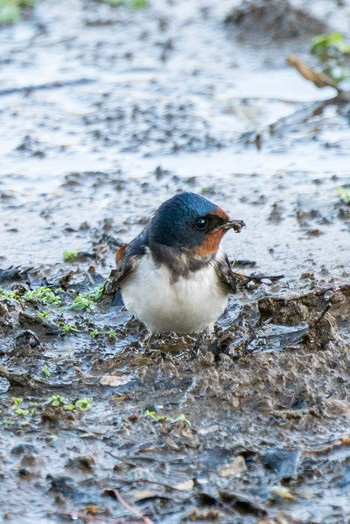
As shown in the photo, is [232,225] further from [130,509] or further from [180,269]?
[130,509]

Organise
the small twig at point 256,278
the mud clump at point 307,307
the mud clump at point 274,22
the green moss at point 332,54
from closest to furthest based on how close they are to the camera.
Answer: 1. the mud clump at point 307,307
2. the small twig at point 256,278
3. the green moss at point 332,54
4. the mud clump at point 274,22

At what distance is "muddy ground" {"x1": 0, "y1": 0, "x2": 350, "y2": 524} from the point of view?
3678mm

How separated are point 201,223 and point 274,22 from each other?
723cm

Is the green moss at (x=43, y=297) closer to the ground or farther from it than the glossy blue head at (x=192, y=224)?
closer to the ground

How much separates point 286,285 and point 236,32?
6464mm

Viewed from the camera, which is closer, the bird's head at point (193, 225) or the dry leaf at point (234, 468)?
the dry leaf at point (234, 468)

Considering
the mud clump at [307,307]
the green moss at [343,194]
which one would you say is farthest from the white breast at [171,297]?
the green moss at [343,194]

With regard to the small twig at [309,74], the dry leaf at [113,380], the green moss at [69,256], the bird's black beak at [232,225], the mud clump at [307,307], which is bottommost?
the small twig at [309,74]

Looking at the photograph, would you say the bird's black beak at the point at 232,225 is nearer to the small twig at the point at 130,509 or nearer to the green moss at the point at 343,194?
the small twig at the point at 130,509

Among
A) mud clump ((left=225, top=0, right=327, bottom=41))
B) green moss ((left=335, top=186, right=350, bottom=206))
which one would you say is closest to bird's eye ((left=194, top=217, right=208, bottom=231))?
green moss ((left=335, top=186, right=350, bottom=206))

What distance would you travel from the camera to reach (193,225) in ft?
14.9

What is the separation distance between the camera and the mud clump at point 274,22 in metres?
11.1

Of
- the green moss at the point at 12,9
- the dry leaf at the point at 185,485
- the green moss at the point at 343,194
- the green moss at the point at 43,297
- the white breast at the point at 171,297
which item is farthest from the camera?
the green moss at the point at 12,9

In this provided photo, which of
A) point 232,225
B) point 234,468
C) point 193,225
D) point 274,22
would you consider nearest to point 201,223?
point 193,225
